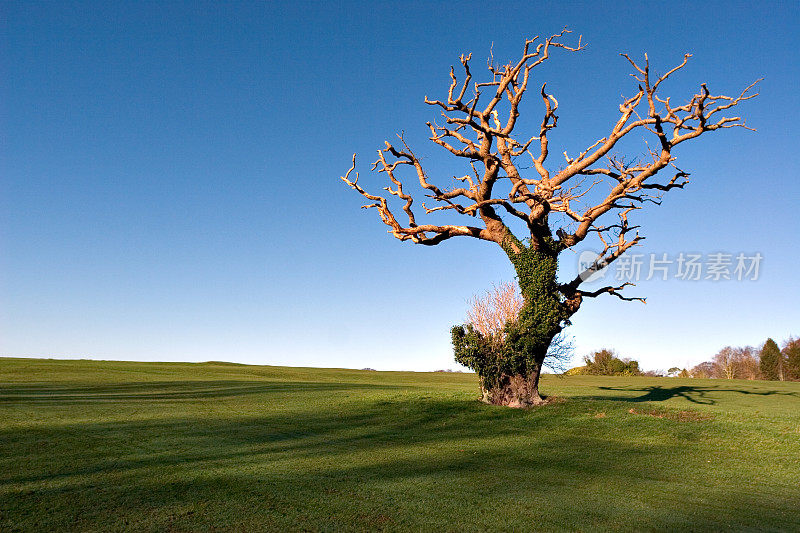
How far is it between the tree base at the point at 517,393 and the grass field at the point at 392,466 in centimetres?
81

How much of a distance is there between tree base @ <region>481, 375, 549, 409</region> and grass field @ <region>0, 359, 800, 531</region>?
810mm

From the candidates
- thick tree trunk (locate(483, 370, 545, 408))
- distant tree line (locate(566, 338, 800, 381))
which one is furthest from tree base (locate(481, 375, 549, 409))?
distant tree line (locate(566, 338, 800, 381))

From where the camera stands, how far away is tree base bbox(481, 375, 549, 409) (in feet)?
60.0

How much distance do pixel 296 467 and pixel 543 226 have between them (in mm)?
12262

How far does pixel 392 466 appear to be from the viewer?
33.1 ft

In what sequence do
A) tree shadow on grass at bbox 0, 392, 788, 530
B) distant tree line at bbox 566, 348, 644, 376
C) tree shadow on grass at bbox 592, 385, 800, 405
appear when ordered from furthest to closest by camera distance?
distant tree line at bbox 566, 348, 644, 376 → tree shadow on grass at bbox 592, 385, 800, 405 → tree shadow on grass at bbox 0, 392, 788, 530

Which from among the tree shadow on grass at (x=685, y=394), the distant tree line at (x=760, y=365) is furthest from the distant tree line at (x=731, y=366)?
the tree shadow on grass at (x=685, y=394)

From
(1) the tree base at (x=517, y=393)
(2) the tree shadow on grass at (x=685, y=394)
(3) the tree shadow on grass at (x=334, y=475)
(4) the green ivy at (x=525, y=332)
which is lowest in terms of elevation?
(3) the tree shadow on grass at (x=334, y=475)

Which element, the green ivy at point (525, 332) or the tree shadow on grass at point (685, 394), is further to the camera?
the tree shadow on grass at point (685, 394)

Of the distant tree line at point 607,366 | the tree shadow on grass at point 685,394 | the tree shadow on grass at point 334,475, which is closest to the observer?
the tree shadow on grass at point 334,475

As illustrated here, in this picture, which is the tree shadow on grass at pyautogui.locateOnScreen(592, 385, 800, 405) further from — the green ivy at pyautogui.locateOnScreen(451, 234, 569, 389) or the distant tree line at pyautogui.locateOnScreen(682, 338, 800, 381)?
the distant tree line at pyautogui.locateOnScreen(682, 338, 800, 381)

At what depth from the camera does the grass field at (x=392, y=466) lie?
7027mm

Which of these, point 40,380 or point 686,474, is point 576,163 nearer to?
point 686,474

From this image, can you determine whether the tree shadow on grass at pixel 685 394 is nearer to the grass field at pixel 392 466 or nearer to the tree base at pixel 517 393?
the grass field at pixel 392 466
